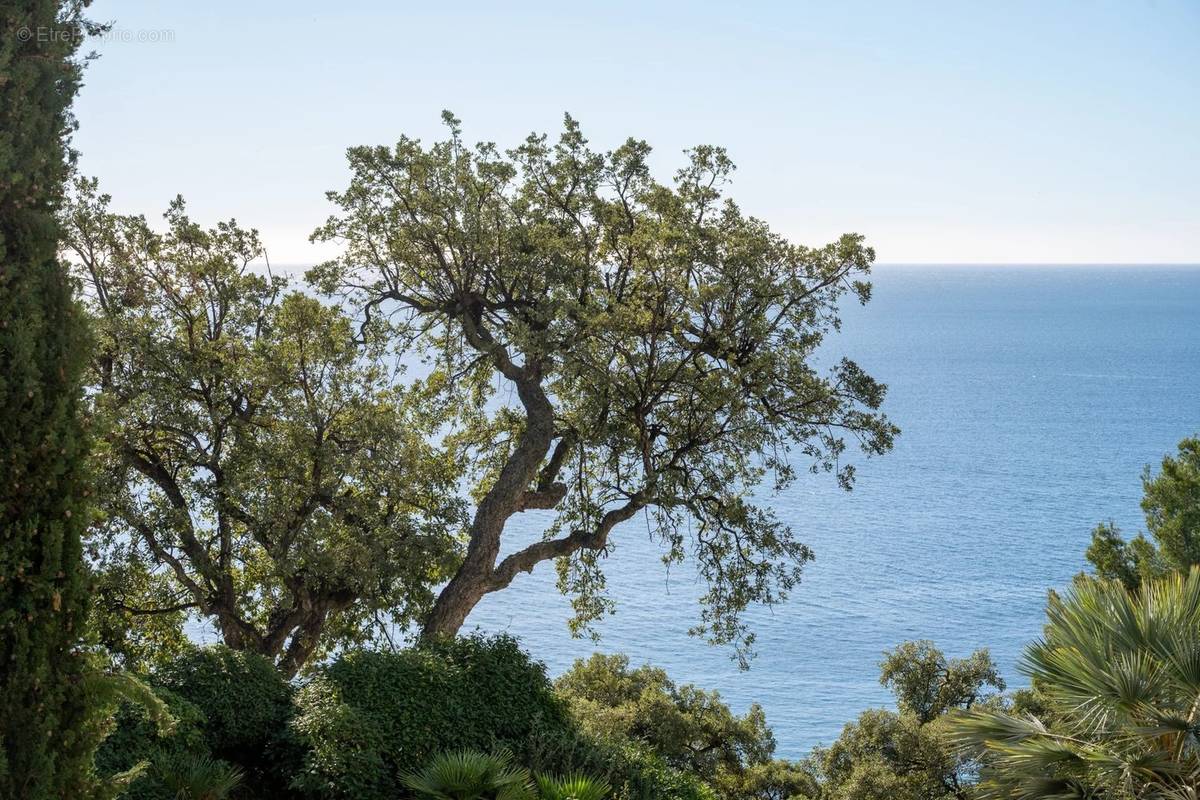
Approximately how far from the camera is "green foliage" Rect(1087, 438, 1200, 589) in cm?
1695

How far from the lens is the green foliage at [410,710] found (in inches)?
426

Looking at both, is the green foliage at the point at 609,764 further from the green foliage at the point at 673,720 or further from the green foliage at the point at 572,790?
the green foliage at the point at 673,720

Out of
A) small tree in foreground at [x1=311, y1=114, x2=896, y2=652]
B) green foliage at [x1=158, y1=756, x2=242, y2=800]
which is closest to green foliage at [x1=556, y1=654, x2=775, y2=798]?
small tree in foreground at [x1=311, y1=114, x2=896, y2=652]

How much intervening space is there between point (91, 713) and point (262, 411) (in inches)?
369

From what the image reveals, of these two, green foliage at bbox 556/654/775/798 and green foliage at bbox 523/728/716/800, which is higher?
green foliage at bbox 523/728/716/800

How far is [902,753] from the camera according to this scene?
17.8 meters

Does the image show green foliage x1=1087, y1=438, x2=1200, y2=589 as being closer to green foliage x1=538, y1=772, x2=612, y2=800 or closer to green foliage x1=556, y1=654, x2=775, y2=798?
green foliage x1=556, y1=654, x2=775, y2=798

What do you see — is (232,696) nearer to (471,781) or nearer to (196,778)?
(196,778)

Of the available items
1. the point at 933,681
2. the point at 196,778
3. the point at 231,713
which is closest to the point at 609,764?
the point at 231,713

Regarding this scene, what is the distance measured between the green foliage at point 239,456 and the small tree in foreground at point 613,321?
114 centimetres

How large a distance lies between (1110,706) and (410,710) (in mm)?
6997

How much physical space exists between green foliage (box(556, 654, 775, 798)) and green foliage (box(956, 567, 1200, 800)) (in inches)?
334

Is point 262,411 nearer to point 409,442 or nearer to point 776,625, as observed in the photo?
point 409,442

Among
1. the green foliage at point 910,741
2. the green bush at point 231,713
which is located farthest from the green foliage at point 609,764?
the green foliage at point 910,741
